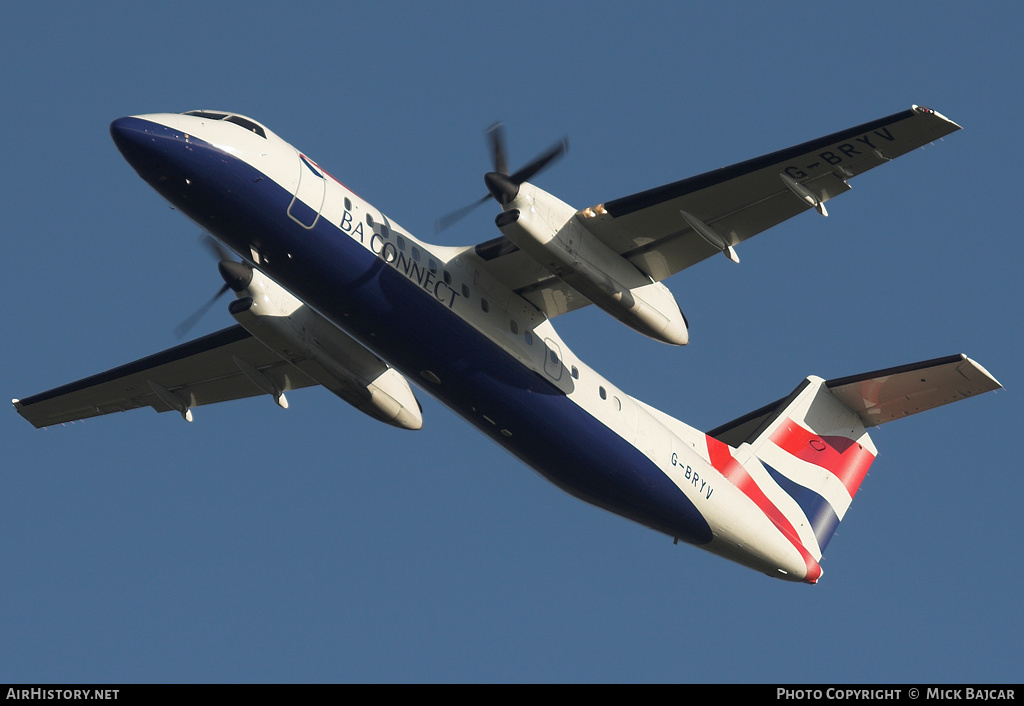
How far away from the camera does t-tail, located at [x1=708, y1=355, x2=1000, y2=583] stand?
19.9 meters

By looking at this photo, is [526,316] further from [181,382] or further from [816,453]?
[181,382]

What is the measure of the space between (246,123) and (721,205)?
6.65 metres

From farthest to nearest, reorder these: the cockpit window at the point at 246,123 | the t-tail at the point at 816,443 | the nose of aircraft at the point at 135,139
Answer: the t-tail at the point at 816,443
the cockpit window at the point at 246,123
the nose of aircraft at the point at 135,139

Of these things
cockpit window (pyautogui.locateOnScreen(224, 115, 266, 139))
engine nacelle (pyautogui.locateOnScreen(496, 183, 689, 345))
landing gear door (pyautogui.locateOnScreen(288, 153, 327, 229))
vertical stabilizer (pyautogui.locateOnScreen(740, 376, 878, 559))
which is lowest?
vertical stabilizer (pyautogui.locateOnScreen(740, 376, 878, 559))

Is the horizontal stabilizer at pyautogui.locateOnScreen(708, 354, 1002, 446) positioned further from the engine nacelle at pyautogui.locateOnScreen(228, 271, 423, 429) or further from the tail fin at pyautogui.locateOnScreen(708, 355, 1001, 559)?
the engine nacelle at pyautogui.locateOnScreen(228, 271, 423, 429)

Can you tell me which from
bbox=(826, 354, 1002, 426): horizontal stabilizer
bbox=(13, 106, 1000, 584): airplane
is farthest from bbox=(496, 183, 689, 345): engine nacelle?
bbox=(826, 354, 1002, 426): horizontal stabilizer

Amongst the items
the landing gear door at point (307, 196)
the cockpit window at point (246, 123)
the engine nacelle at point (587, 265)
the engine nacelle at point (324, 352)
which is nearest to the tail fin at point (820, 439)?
the engine nacelle at point (587, 265)

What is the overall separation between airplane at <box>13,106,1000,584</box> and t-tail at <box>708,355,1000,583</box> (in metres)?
0.04

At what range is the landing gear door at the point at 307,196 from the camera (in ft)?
52.6

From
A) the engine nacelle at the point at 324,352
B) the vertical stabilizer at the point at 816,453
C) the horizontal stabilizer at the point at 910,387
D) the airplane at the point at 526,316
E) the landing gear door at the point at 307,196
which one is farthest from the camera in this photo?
the vertical stabilizer at the point at 816,453

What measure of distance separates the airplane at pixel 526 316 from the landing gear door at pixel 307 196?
0.03 metres

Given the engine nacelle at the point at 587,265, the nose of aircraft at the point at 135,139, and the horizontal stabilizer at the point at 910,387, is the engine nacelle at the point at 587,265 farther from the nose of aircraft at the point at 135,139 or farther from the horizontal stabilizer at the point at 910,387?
the nose of aircraft at the point at 135,139

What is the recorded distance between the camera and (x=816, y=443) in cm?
2153
